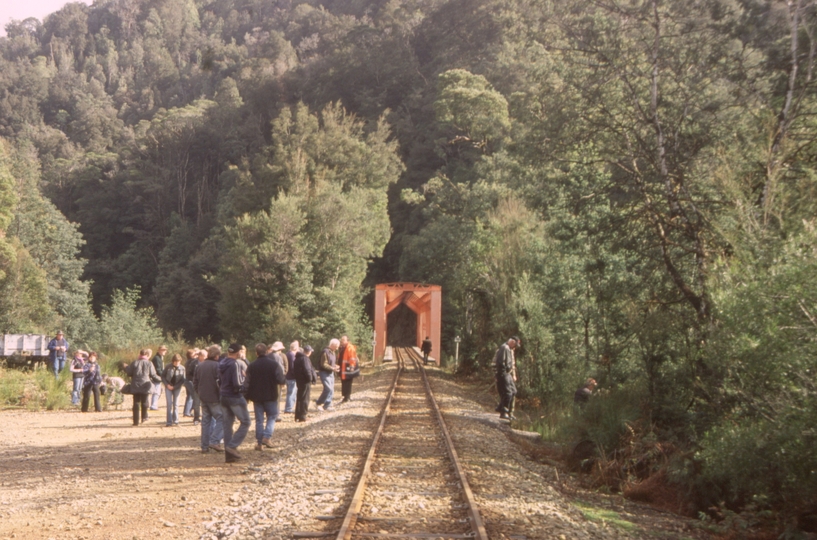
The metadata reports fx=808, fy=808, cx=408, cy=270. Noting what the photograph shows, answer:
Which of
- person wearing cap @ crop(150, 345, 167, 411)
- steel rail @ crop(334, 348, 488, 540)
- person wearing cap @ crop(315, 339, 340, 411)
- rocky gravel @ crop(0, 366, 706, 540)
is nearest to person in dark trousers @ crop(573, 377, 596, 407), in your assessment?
rocky gravel @ crop(0, 366, 706, 540)

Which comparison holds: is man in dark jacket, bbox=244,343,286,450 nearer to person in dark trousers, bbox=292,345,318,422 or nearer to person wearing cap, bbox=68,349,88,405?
person in dark trousers, bbox=292,345,318,422

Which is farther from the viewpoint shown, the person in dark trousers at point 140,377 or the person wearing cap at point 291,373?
the person wearing cap at point 291,373

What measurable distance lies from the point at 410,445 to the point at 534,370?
327 inches

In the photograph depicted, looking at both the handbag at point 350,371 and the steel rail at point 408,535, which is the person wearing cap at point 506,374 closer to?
the steel rail at point 408,535

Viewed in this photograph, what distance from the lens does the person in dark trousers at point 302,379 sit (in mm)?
14492

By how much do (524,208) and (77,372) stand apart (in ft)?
50.2

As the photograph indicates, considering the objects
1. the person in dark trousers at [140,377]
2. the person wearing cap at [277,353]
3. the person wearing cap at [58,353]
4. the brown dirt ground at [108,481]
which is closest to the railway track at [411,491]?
the brown dirt ground at [108,481]

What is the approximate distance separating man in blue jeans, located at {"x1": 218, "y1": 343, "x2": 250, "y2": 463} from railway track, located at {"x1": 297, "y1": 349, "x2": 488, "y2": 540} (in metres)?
1.72

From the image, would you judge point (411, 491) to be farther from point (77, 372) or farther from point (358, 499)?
point (77, 372)

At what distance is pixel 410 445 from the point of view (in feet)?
38.9

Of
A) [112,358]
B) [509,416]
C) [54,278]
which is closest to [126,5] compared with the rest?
[54,278]

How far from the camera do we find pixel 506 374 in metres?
15.1

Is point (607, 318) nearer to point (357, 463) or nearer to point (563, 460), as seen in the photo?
point (563, 460)

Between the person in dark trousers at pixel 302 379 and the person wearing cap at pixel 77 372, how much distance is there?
A: 555cm
